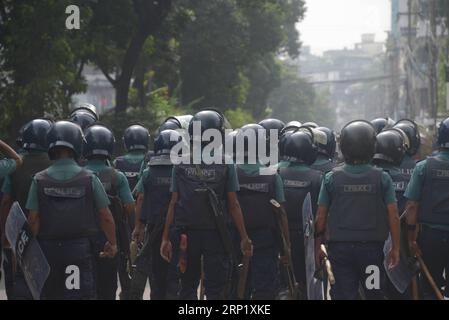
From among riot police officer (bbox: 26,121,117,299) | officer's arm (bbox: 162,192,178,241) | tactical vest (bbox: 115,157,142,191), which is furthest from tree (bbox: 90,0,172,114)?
riot police officer (bbox: 26,121,117,299)

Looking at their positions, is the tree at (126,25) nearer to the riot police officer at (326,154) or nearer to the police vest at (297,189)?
the riot police officer at (326,154)

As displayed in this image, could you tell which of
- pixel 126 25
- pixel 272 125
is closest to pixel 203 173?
pixel 272 125

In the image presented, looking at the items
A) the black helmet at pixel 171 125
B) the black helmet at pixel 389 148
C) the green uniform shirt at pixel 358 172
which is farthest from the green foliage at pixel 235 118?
the green uniform shirt at pixel 358 172

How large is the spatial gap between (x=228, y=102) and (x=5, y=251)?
107ft

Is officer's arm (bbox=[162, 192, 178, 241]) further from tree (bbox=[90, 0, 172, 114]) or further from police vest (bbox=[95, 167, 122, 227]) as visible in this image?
tree (bbox=[90, 0, 172, 114])

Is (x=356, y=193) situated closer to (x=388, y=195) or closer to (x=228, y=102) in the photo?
(x=388, y=195)

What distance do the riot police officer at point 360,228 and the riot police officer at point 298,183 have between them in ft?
4.22

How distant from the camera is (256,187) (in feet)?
27.4

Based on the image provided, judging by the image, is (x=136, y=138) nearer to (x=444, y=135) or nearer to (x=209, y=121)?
(x=209, y=121)

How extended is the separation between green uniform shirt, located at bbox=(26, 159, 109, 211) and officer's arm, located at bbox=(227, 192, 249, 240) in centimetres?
120

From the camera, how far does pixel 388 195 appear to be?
7.27 meters

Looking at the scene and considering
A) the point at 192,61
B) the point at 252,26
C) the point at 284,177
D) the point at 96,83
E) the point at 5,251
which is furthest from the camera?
the point at 96,83

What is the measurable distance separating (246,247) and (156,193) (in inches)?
51.5

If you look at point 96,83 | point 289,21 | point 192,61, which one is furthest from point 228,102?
point 96,83
